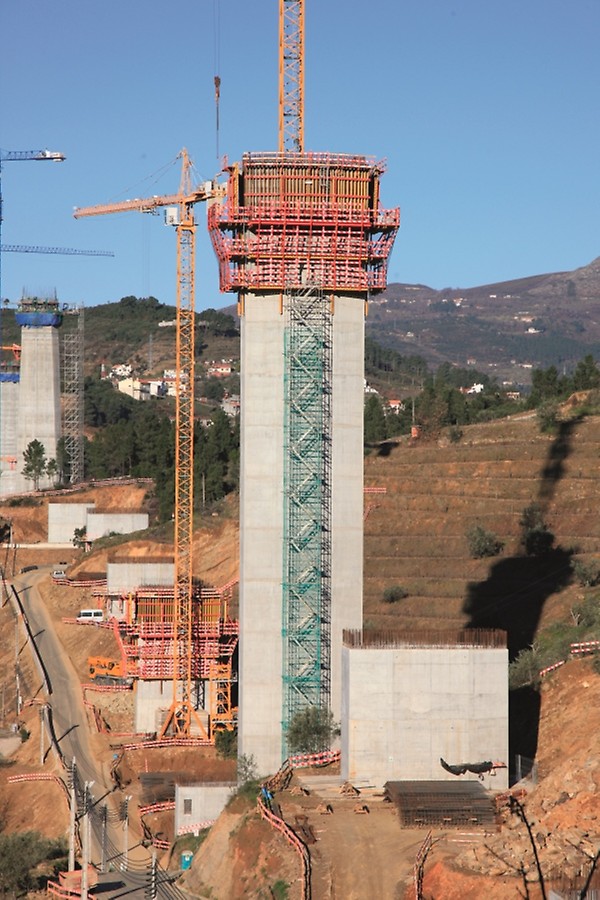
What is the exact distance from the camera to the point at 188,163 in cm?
9581

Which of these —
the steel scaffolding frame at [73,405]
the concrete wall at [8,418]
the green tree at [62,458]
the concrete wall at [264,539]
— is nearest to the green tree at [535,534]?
the concrete wall at [264,539]

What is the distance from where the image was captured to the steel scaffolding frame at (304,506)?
226 ft

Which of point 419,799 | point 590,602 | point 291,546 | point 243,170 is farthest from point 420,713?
point 590,602

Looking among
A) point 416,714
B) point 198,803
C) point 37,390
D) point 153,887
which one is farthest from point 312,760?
point 37,390

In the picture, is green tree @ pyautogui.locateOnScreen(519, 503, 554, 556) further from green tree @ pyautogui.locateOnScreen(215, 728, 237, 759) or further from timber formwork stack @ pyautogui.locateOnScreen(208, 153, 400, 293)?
timber formwork stack @ pyautogui.locateOnScreen(208, 153, 400, 293)

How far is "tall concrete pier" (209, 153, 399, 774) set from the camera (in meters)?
68.9

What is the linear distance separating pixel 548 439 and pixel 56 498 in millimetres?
55552

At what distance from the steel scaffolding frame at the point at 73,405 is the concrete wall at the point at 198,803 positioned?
10542cm

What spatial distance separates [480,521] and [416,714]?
5321cm

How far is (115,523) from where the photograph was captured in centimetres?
13875

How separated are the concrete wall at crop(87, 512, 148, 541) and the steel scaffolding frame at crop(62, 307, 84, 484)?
33801 millimetres

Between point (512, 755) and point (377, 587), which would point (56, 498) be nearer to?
point (377, 587)

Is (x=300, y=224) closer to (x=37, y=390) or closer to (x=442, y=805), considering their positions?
(x=442, y=805)

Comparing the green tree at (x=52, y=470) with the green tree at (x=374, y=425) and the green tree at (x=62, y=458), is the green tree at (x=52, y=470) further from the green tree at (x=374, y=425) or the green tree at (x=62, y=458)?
the green tree at (x=374, y=425)
